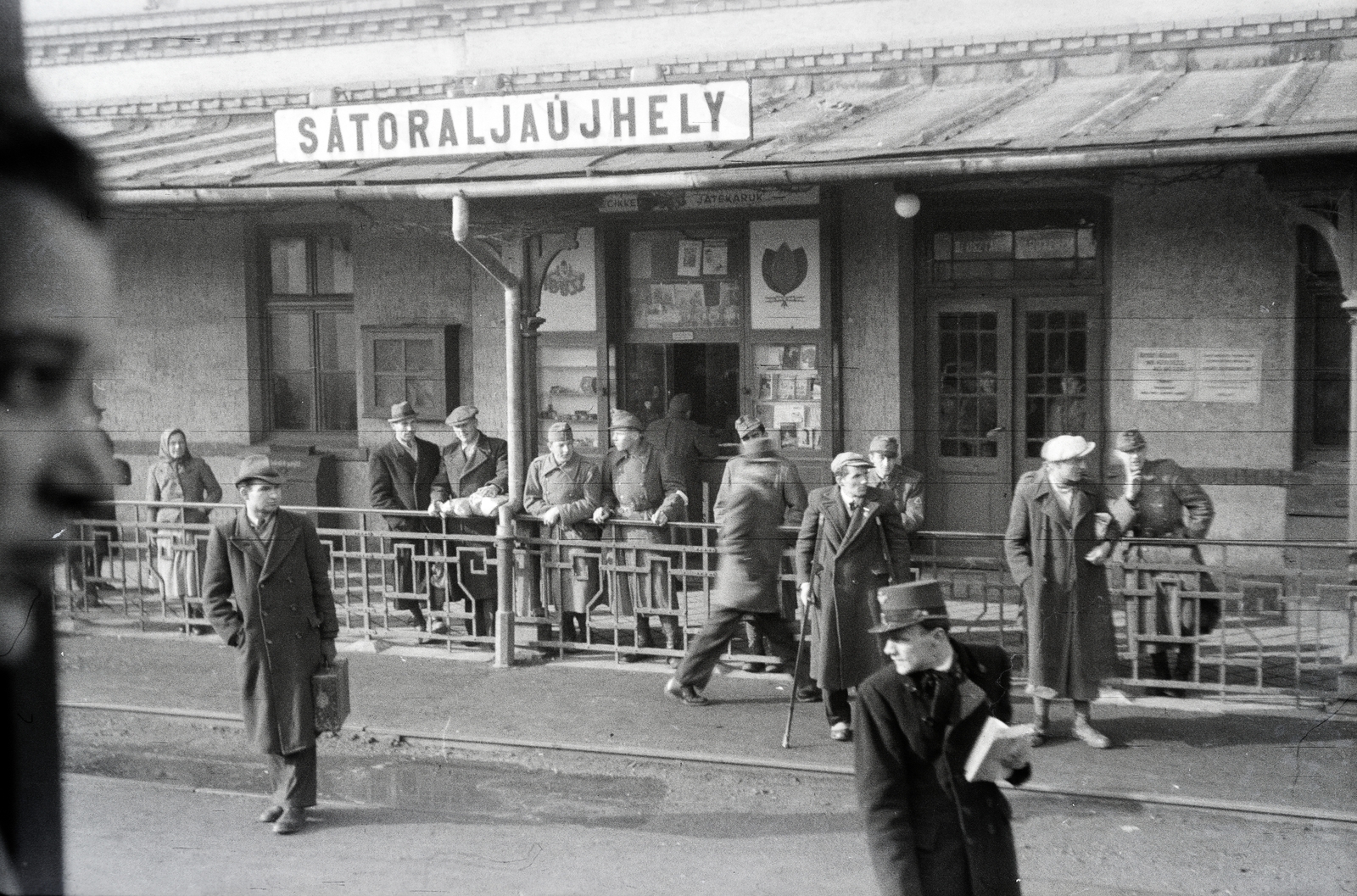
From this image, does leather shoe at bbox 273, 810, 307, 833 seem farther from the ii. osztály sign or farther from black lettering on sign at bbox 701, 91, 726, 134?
black lettering on sign at bbox 701, 91, 726, 134

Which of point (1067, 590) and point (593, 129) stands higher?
point (593, 129)

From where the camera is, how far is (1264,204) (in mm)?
10492

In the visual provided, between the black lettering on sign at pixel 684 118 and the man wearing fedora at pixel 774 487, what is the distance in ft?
6.41

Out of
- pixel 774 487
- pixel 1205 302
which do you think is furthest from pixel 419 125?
pixel 1205 302

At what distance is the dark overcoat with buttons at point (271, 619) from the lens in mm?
6379

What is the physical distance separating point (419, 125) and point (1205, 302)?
20.6 ft

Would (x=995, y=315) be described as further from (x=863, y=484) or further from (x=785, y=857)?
A: (x=785, y=857)

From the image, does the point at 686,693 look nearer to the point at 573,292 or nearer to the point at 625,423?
the point at 625,423

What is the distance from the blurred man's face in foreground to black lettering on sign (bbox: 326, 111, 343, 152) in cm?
664

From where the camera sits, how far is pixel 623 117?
8211mm

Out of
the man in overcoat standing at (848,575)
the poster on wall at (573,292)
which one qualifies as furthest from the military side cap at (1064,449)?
the poster on wall at (573,292)

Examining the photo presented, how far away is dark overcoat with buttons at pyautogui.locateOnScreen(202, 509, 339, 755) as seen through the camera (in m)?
6.38

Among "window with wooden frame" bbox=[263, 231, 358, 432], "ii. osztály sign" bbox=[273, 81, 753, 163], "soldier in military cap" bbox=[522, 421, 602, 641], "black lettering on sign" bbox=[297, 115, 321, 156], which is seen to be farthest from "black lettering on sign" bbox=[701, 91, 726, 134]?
"window with wooden frame" bbox=[263, 231, 358, 432]

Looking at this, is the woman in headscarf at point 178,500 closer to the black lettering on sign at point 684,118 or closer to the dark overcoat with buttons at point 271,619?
the dark overcoat with buttons at point 271,619
